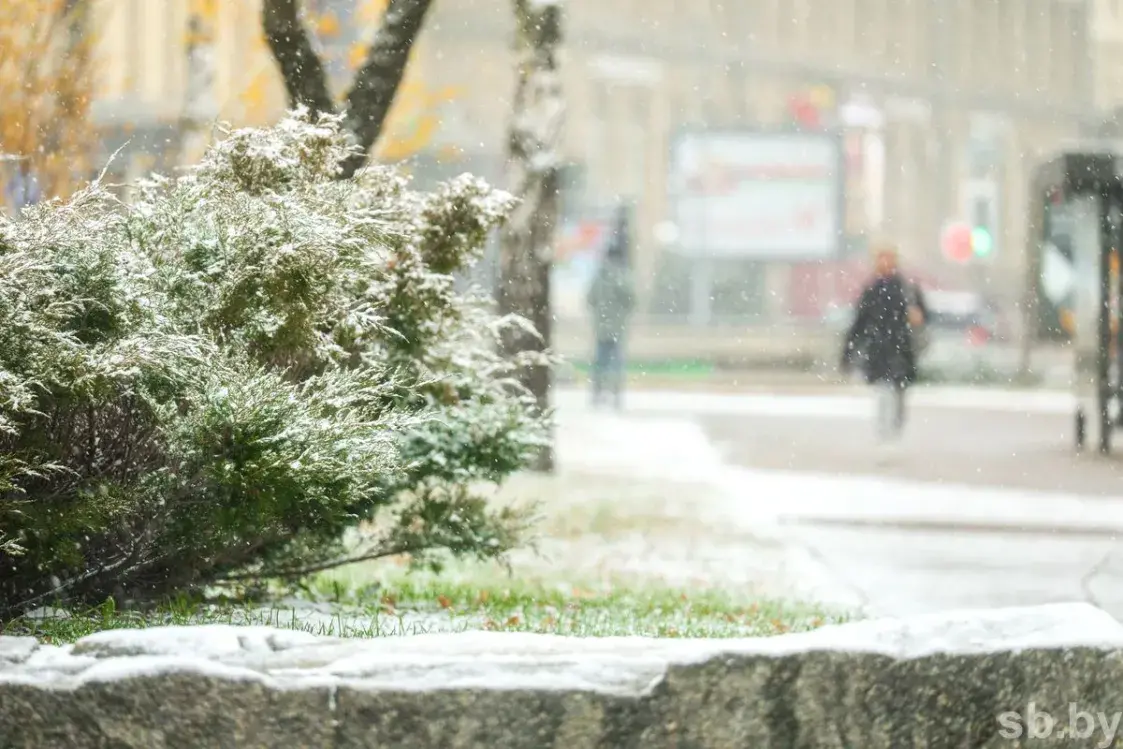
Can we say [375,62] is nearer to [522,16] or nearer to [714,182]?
[522,16]

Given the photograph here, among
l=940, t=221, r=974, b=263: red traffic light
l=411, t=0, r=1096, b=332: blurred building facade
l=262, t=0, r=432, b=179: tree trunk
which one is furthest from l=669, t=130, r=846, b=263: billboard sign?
l=940, t=221, r=974, b=263: red traffic light

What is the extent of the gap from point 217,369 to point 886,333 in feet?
39.6

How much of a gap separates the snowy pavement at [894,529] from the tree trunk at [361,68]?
1878 millimetres

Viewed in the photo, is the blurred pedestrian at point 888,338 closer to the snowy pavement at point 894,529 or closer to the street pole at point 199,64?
the snowy pavement at point 894,529

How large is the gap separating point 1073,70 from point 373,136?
71.4 metres

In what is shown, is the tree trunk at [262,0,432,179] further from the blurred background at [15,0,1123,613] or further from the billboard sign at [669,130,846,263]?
the billboard sign at [669,130,846,263]

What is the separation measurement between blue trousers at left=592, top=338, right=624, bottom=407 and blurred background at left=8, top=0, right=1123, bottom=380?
15.1ft

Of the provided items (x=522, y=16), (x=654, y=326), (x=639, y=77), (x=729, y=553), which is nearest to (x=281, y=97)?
(x=654, y=326)

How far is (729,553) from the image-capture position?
10742 millimetres

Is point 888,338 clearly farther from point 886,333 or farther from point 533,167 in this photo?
point 533,167

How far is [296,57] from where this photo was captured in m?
8.71

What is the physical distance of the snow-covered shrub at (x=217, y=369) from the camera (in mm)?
5711
